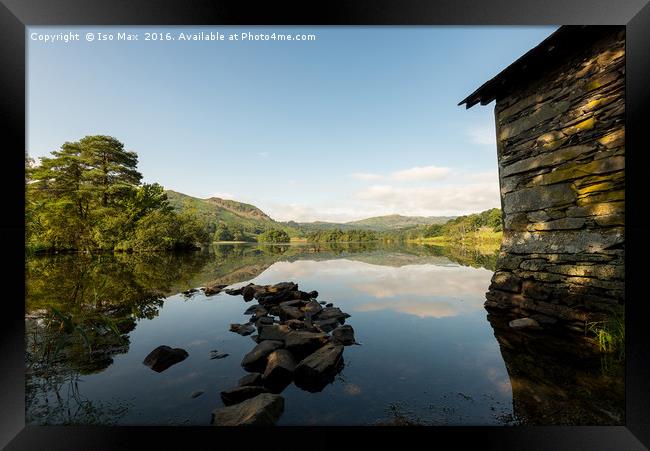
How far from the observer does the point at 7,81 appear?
80.6 inches

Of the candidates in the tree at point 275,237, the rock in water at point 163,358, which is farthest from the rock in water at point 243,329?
the tree at point 275,237

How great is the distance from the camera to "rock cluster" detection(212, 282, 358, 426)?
2.51 m

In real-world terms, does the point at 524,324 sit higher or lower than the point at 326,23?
lower

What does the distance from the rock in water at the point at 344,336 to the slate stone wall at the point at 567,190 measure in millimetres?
3673

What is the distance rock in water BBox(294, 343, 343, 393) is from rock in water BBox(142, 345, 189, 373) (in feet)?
6.79

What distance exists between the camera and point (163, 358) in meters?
3.88

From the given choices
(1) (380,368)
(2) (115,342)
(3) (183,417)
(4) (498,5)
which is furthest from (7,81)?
(1) (380,368)

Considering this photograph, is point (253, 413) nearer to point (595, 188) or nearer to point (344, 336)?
point (344, 336)

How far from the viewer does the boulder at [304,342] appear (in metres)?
4.20

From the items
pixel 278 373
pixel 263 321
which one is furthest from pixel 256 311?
pixel 278 373

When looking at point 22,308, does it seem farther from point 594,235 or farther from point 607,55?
point 607,55

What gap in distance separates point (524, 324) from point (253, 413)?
520 cm

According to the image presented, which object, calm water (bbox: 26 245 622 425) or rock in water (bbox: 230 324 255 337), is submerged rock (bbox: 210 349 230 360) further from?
rock in water (bbox: 230 324 255 337)

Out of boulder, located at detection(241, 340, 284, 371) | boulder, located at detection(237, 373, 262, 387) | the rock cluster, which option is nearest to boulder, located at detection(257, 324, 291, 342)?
the rock cluster
